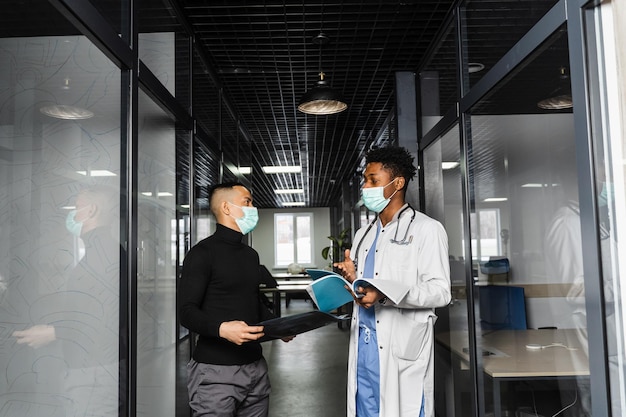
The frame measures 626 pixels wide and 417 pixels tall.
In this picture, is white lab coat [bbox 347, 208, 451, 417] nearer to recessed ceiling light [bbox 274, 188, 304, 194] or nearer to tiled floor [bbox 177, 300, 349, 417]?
→ tiled floor [bbox 177, 300, 349, 417]

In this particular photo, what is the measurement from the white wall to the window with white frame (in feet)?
0.48

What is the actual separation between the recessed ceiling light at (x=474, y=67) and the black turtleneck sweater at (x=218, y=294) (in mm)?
1483

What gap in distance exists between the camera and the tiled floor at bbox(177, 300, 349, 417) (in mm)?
4574

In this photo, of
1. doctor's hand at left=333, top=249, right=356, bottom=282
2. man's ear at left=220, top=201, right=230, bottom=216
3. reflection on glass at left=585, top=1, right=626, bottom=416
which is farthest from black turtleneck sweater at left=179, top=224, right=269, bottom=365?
reflection on glass at left=585, top=1, right=626, bottom=416

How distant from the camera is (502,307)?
8.64 ft

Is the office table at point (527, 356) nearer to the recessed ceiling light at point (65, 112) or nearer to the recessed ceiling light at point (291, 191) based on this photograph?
the recessed ceiling light at point (65, 112)

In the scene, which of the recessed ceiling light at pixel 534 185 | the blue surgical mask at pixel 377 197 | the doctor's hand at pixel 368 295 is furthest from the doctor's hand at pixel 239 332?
the recessed ceiling light at pixel 534 185

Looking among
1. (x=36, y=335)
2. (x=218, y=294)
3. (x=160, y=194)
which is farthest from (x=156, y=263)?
(x=36, y=335)

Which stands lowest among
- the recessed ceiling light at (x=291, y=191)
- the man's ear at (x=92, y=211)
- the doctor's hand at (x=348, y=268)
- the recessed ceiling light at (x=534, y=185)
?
the doctor's hand at (x=348, y=268)

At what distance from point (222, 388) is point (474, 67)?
6.56 feet

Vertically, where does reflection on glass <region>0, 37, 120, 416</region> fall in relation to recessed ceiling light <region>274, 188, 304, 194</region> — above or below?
below

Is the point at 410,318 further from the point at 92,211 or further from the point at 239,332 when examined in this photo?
the point at 92,211

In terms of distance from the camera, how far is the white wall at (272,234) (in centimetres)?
1970

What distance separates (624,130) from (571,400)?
38.2 inches
